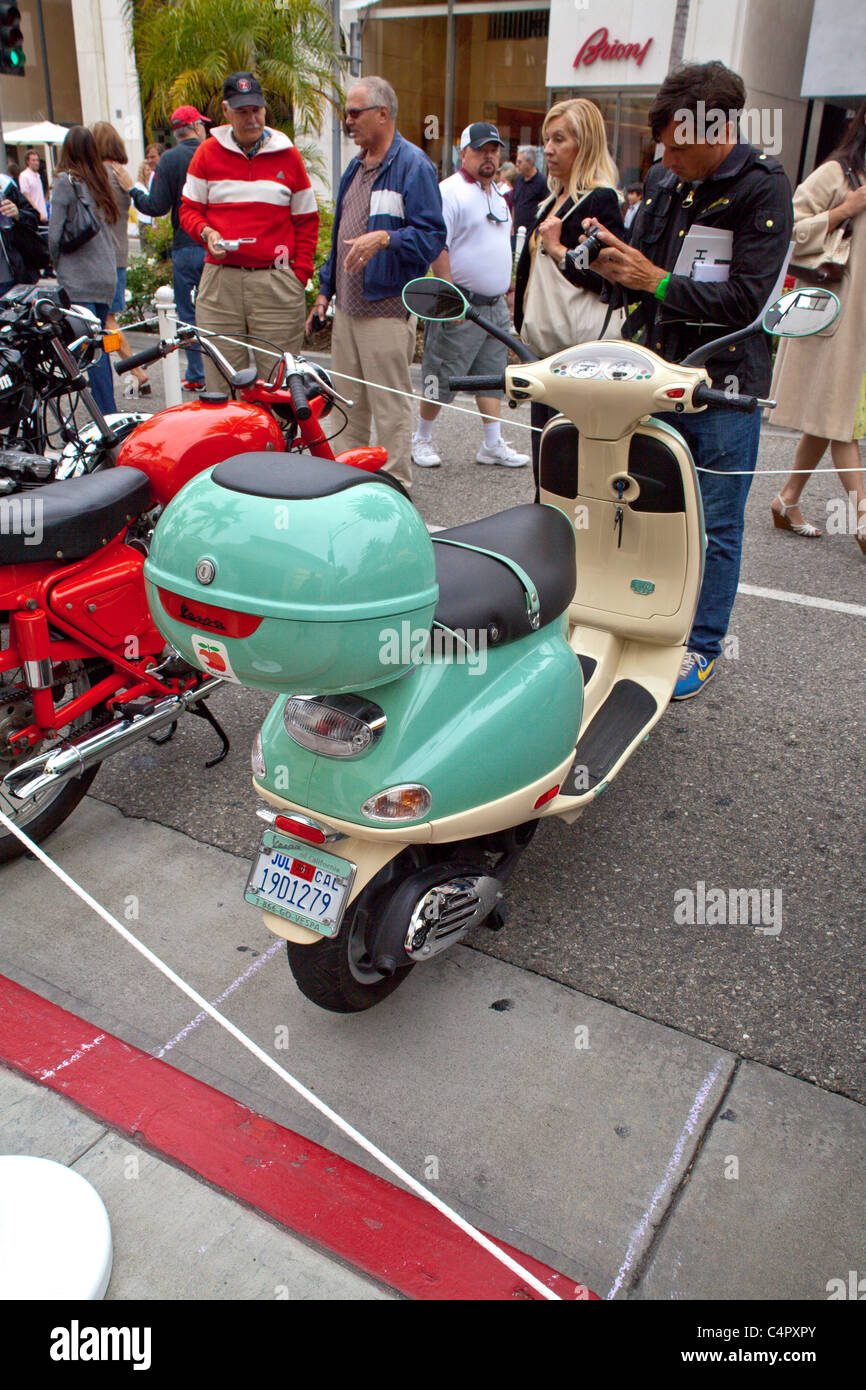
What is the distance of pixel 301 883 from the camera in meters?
2.15

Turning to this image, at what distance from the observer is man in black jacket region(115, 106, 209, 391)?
294 inches

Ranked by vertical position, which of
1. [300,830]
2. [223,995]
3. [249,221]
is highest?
[249,221]

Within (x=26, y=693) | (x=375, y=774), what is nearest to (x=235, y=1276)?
(x=375, y=774)

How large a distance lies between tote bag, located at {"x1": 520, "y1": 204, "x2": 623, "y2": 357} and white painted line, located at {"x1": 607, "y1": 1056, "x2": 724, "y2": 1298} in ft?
12.1

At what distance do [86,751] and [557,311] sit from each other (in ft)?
11.0

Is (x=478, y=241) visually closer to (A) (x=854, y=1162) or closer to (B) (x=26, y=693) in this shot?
(B) (x=26, y=693)

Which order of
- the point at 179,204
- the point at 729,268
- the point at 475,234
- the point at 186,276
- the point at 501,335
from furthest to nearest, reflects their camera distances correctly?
the point at 186,276 → the point at 179,204 → the point at 475,234 → the point at 729,268 → the point at 501,335

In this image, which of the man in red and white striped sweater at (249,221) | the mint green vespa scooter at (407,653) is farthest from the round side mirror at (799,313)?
the man in red and white striped sweater at (249,221)

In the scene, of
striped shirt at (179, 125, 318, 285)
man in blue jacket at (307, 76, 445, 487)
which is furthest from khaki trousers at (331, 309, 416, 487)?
striped shirt at (179, 125, 318, 285)

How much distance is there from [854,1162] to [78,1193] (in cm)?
156

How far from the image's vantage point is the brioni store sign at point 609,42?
1524cm

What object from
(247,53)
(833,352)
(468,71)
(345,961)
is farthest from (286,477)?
(468,71)

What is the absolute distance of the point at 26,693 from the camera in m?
2.87

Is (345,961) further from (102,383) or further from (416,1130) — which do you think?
(102,383)
